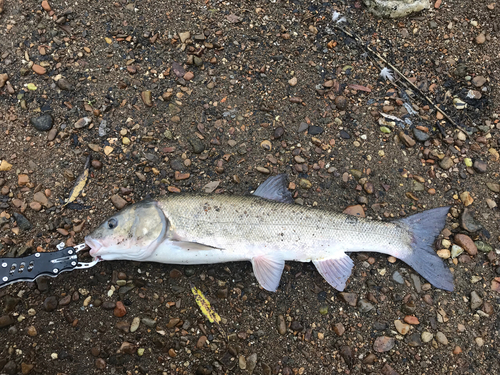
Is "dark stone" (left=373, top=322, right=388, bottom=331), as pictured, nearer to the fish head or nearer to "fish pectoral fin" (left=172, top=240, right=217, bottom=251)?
"fish pectoral fin" (left=172, top=240, right=217, bottom=251)

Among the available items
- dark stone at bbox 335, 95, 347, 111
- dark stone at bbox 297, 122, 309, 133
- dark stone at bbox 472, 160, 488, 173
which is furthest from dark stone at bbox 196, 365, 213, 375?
dark stone at bbox 472, 160, 488, 173

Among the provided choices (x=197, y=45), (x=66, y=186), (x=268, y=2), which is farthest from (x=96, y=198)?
(x=268, y=2)

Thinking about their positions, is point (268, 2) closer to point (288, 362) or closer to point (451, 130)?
point (451, 130)

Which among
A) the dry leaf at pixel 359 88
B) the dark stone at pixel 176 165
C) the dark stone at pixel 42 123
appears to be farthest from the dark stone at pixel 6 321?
the dry leaf at pixel 359 88

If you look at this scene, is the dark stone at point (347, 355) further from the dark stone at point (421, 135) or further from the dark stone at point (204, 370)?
the dark stone at point (421, 135)

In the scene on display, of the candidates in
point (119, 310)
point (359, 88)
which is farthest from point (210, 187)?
point (359, 88)

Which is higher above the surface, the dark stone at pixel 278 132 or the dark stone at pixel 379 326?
the dark stone at pixel 278 132
